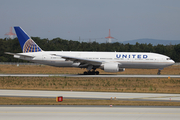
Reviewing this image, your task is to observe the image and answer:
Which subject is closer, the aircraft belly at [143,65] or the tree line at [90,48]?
the aircraft belly at [143,65]

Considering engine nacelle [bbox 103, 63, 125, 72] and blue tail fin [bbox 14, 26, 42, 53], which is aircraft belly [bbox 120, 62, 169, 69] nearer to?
engine nacelle [bbox 103, 63, 125, 72]

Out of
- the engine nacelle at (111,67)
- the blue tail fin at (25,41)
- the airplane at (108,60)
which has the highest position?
the blue tail fin at (25,41)
